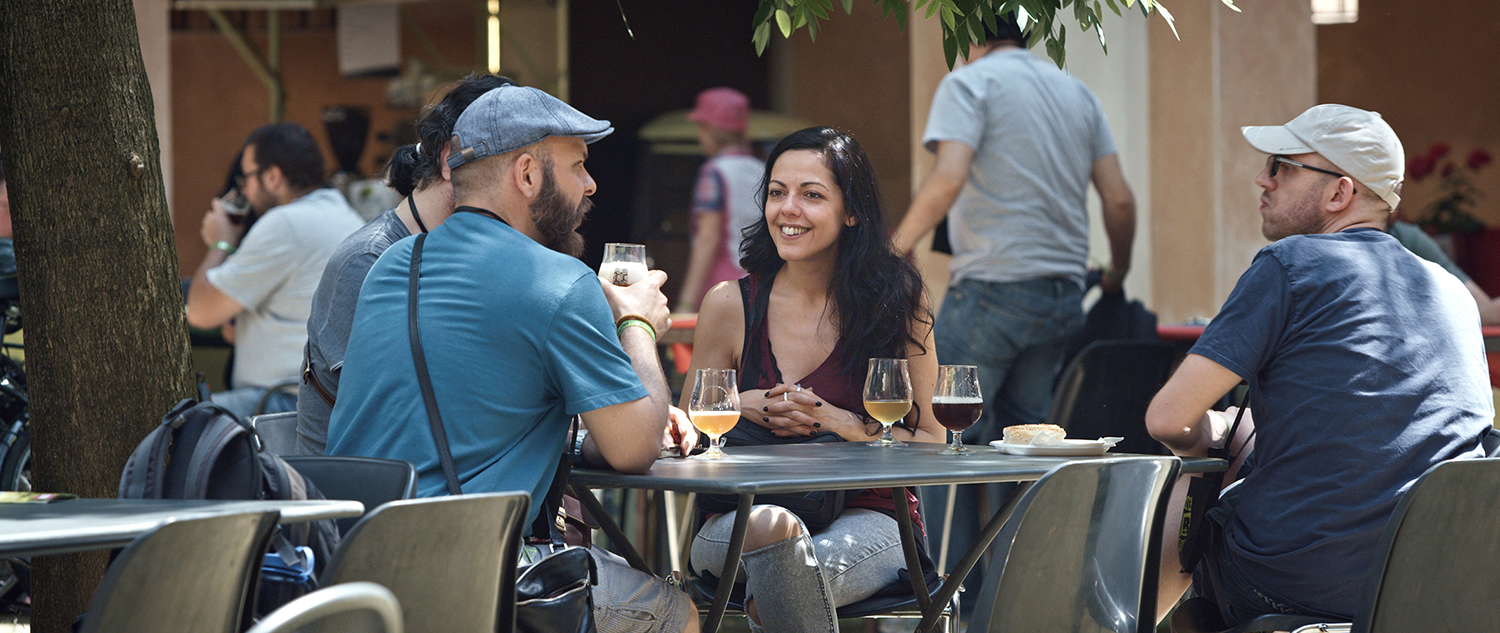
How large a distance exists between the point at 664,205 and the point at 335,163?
2.21 meters

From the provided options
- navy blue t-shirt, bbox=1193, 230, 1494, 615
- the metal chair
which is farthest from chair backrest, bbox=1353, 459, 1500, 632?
navy blue t-shirt, bbox=1193, 230, 1494, 615

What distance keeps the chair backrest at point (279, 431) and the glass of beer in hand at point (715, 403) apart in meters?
0.79

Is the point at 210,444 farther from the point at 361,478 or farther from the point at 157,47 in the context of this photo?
the point at 157,47

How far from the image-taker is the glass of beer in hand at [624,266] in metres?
2.74

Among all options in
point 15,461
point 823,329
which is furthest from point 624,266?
point 15,461

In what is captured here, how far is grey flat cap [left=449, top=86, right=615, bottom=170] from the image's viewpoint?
8.16 ft

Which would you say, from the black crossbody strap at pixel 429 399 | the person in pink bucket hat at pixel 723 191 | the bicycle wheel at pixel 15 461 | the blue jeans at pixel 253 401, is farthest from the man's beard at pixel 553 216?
the person in pink bucket hat at pixel 723 191

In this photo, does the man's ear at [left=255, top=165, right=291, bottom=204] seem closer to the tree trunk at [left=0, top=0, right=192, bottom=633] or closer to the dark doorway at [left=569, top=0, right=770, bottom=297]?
the tree trunk at [left=0, top=0, right=192, bottom=633]

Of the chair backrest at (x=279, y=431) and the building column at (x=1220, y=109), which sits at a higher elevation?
the building column at (x=1220, y=109)

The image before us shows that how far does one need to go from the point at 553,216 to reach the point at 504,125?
181mm

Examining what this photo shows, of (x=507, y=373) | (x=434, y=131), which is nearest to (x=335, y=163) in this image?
(x=434, y=131)

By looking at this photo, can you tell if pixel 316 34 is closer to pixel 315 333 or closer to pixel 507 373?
pixel 315 333

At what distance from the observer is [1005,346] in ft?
14.9

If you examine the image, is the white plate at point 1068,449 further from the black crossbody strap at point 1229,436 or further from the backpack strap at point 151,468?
the backpack strap at point 151,468
